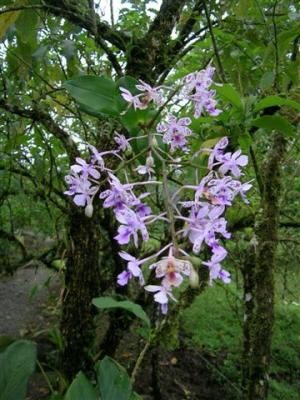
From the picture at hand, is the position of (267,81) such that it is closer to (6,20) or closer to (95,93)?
(95,93)

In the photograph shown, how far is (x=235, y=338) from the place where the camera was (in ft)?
9.69

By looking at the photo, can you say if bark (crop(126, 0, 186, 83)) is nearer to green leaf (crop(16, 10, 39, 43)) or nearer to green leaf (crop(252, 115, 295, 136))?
green leaf (crop(16, 10, 39, 43))

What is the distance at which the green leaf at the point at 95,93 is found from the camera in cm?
71

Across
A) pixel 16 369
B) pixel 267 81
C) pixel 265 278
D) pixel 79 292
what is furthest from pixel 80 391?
pixel 267 81

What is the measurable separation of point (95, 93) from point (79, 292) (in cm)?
75

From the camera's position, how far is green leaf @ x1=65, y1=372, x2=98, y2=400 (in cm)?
94

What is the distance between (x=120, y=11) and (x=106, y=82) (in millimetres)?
1035

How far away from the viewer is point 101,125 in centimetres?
129

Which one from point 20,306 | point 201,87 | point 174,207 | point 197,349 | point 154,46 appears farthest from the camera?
point 20,306

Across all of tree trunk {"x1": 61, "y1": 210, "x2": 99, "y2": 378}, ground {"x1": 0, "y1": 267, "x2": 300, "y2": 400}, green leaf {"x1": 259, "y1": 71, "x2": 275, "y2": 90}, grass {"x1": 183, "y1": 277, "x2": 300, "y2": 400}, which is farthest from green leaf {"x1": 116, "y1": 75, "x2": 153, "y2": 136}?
grass {"x1": 183, "y1": 277, "x2": 300, "y2": 400}

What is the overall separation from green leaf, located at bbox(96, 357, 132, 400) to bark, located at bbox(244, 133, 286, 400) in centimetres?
33

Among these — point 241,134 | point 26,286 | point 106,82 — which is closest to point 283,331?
point 26,286

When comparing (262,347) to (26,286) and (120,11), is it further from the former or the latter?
(26,286)

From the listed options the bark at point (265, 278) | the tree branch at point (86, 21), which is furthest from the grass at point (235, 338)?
the tree branch at point (86, 21)
